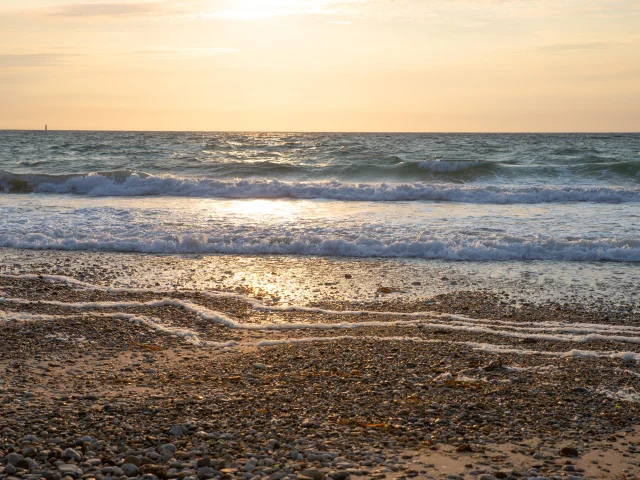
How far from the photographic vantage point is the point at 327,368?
5340 millimetres

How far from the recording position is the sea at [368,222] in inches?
390

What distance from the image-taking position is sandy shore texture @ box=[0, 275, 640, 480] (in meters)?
3.66

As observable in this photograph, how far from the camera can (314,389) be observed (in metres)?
4.82

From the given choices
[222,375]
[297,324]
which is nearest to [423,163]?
[297,324]

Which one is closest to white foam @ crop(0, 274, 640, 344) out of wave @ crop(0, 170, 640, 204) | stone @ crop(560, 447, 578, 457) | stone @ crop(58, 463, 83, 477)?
stone @ crop(560, 447, 578, 457)

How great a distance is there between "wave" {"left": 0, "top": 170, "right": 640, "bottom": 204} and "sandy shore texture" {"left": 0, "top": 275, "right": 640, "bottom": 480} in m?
10.3

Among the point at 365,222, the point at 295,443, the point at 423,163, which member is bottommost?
the point at 295,443

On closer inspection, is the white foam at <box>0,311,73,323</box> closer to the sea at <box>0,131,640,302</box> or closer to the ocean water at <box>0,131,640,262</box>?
the sea at <box>0,131,640,302</box>

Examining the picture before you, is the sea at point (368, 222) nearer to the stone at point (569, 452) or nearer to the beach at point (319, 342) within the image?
the beach at point (319, 342)

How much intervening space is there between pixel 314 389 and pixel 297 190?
556 inches

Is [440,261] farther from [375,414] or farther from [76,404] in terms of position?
[76,404]

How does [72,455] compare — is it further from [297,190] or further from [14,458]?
[297,190]

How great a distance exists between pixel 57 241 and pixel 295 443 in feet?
29.0

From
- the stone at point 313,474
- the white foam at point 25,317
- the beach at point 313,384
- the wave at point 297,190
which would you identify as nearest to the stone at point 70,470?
the beach at point 313,384
